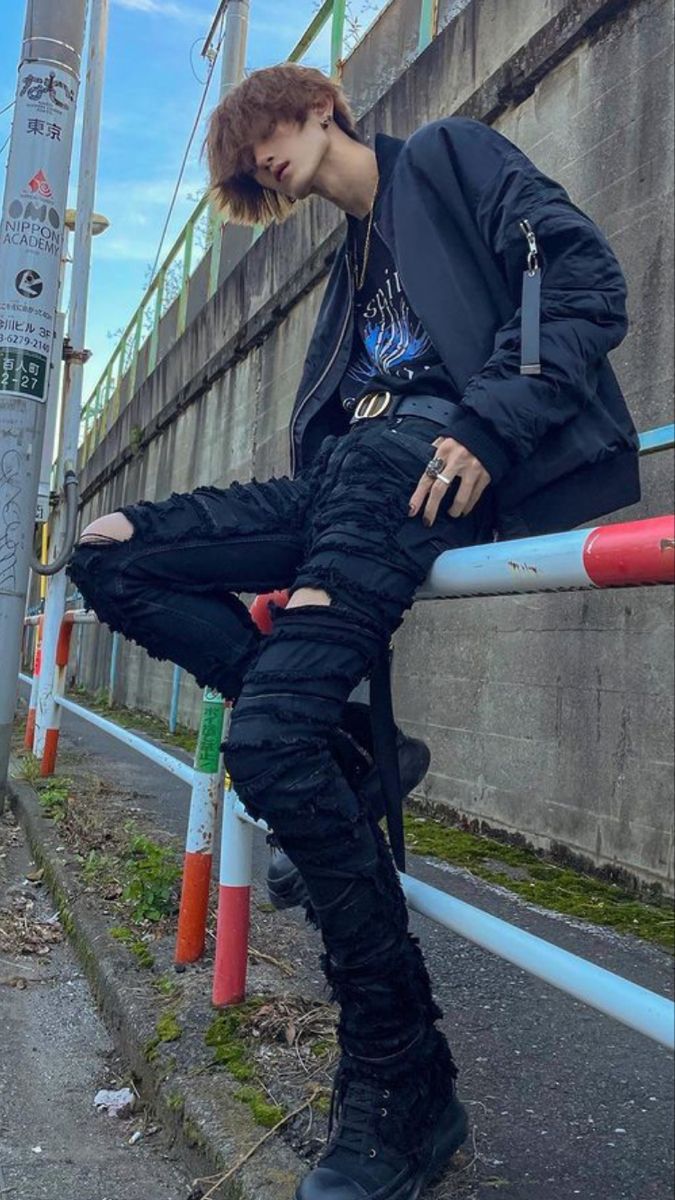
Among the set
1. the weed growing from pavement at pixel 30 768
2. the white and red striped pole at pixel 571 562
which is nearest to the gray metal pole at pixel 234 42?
the weed growing from pavement at pixel 30 768

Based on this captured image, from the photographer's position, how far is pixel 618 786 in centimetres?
316

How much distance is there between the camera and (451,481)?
4.66ft

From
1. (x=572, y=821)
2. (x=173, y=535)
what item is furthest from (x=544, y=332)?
(x=572, y=821)

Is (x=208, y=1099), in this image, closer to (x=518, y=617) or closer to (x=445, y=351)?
(x=445, y=351)

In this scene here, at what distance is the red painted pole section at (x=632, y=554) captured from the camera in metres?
0.99

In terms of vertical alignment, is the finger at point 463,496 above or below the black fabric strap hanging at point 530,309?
below

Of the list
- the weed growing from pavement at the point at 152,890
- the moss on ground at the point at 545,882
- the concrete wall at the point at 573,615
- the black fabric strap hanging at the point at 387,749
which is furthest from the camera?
the concrete wall at the point at 573,615

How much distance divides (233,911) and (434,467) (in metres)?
1.10

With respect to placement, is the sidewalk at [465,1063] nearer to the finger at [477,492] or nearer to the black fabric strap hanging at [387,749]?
the black fabric strap hanging at [387,749]

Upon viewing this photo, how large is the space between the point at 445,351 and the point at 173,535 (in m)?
0.54

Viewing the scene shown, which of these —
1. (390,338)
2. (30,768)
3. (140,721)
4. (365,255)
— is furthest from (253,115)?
(140,721)

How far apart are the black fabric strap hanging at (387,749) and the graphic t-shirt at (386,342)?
46cm

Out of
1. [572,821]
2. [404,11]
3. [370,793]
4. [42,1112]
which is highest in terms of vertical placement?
[404,11]

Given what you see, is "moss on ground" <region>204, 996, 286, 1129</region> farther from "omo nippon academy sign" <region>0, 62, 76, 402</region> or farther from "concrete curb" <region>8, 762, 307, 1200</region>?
"omo nippon academy sign" <region>0, 62, 76, 402</region>
